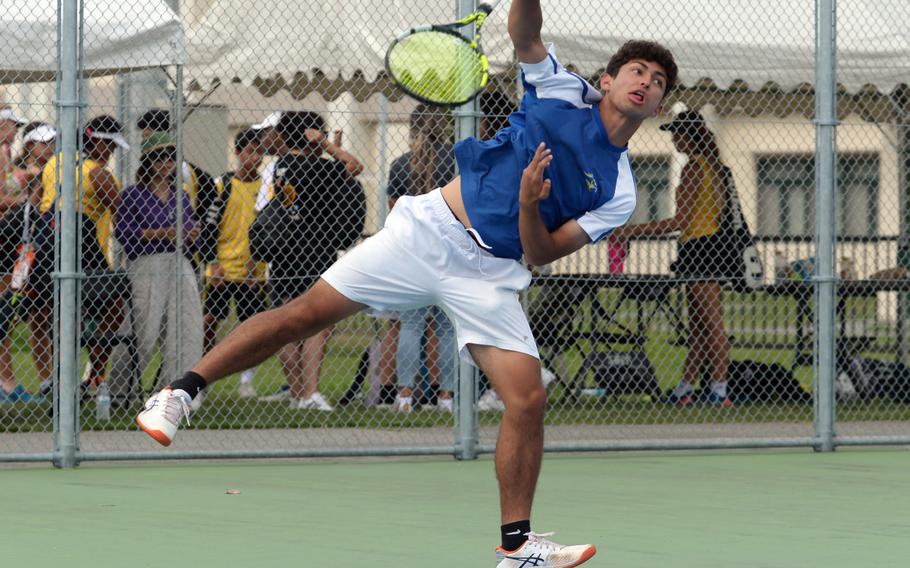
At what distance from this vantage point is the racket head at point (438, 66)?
247 inches

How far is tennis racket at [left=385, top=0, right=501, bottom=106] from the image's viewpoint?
6266 millimetres

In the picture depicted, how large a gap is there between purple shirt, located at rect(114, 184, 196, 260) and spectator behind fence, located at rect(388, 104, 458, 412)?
1.50 metres

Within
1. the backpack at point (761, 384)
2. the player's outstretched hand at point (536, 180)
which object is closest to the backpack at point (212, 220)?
the backpack at point (761, 384)

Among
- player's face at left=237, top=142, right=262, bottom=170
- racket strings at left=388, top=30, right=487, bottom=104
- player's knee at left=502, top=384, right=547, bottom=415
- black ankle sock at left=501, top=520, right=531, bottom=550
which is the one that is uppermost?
player's face at left=237, top=142, right=262, bottom=170

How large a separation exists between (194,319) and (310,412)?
99 cm

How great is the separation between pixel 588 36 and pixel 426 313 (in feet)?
6.74

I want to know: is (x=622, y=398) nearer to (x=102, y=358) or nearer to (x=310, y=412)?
(x=310, y=412)

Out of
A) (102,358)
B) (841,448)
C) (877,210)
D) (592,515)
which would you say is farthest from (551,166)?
(877,210)

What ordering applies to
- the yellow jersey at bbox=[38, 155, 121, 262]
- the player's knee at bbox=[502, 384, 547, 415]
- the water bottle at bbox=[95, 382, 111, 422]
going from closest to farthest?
the player's knee at bbox=[502, 384, 547, 415] < the water bottle at bbox=[95, 382, 111, 422] < the yellow jersey at bbox=[38, 155, 121, 262]

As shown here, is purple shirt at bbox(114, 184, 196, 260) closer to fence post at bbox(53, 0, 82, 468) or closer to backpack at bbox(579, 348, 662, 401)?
fence post at bbox(53, 0, 82, 468)

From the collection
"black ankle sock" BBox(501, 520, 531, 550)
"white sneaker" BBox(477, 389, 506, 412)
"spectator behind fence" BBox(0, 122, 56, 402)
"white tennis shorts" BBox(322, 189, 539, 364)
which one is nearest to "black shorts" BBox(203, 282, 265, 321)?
"spectator behind fence" BBox(0, 122, 56, 402)

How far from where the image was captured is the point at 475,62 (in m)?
6.30

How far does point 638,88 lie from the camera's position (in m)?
5.47

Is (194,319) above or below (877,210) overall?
below
